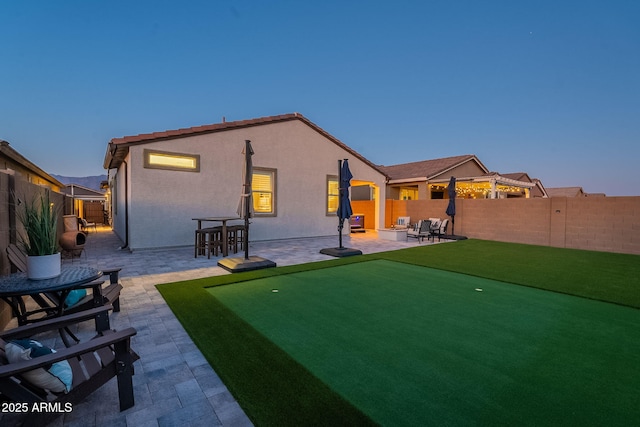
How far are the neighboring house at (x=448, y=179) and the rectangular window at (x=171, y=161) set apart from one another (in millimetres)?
14356

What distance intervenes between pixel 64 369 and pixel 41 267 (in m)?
1.47

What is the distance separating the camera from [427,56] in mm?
18281

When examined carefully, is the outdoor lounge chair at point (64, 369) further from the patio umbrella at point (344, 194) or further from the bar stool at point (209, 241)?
the patio umbrella at point (344, 194)

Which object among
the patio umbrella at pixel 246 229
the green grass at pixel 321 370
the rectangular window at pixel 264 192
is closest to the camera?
the green grass at pixel 321 370

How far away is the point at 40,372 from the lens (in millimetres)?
1600

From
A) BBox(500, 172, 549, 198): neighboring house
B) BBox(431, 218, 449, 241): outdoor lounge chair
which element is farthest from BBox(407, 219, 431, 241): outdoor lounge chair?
BBox(500, 172, 549, 198): neighboring house

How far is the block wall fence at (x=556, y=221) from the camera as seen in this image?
9477mm

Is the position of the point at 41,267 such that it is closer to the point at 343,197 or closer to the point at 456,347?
the point at 456,347

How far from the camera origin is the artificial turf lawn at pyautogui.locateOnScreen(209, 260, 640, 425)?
81.3 inches

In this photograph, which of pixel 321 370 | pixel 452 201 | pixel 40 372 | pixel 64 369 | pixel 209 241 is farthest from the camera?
pixel 452 201

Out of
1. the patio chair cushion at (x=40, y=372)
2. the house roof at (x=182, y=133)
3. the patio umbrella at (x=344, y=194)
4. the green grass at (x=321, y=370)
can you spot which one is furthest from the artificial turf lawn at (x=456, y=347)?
the house roof at (x=182, y=133)

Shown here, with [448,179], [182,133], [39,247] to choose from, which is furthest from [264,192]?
[448,179]

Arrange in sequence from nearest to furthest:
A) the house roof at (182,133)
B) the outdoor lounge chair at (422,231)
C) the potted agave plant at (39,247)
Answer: the potted agave plant at (39,247)
the house roof at (182,133)
the outdoor lounge chair at (422,231)

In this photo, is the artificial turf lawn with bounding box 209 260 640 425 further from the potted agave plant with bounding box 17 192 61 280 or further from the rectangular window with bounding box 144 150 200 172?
the rectangular window with bounding box 144 150 200 172
